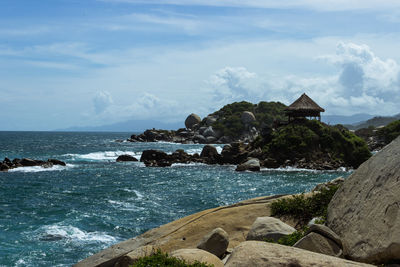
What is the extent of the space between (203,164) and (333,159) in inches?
716

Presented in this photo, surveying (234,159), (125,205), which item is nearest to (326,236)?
(125,205)

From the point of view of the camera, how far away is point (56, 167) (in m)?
51.2

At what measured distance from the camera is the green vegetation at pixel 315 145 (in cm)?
5616

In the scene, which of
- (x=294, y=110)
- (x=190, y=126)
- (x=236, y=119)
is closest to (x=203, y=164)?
(x=294, y=110)

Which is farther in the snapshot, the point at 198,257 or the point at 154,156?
the point at 154,156

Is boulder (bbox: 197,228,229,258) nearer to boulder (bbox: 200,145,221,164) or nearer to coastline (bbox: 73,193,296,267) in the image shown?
coastline (bbox: 73,193,296,267)

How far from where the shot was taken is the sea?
16906 mm

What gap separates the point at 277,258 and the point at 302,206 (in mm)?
5897

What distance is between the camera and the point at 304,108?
62406 millimetres

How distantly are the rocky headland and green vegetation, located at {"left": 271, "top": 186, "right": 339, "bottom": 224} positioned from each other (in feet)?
0.13

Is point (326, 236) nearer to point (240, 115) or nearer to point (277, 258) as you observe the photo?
point (277, 258)

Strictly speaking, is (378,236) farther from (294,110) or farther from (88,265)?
(294,110)

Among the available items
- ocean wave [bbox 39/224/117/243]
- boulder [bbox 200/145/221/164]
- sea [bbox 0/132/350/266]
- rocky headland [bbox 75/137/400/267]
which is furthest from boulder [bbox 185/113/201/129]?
rocky headland [bbox 75/137/400/267]

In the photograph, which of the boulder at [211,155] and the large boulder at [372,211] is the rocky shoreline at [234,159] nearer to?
the boulder at [211,155]
